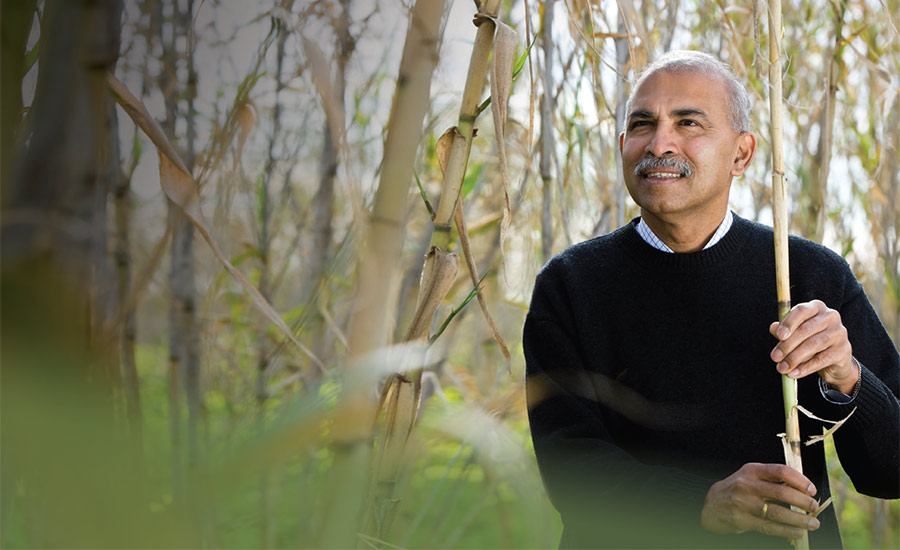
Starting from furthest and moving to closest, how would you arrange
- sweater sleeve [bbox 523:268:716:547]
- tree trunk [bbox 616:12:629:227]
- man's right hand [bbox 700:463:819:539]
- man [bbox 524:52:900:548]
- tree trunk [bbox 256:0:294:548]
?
tree trunk [bbox 616:12:629:227]
man [bbox 524:52:900:548]
sweater sleeve [bbox 523:268:716:547]
tree trunk [bbox 256:0:294:548]
man's right hand [bbox 700:463:819:539]

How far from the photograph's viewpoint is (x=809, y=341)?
0.87 meters

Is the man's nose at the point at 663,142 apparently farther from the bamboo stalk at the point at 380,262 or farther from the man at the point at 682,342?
the bamboo stalk at the point at 380,262

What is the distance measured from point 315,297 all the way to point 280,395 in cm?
99

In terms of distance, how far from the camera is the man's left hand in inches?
32.3

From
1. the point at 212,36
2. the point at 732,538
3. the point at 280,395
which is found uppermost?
the point at 212,36

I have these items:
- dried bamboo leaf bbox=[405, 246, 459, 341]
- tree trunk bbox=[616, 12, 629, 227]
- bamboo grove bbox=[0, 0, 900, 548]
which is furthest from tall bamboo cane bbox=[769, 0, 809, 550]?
tree trunk bbox=[616, 12, 629, 227]

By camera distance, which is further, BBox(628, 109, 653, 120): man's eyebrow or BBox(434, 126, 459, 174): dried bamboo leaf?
BBox(628, 109, 653, 120): man's eyebrow

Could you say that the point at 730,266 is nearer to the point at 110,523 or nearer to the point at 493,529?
the point at 110,523

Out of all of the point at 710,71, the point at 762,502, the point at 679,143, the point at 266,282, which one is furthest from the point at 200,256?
the point at 710,71

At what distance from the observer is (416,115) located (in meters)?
0.36

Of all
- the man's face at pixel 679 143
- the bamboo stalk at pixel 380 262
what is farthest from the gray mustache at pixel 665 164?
the bamboo stalk at pixel 380 262

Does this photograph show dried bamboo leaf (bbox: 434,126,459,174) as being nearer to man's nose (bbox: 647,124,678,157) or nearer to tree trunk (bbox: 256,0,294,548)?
tree trunk (bbox: 256,0,294,548)

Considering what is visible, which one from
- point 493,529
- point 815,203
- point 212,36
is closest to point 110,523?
point 212,36

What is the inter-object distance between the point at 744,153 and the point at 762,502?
0.69m
